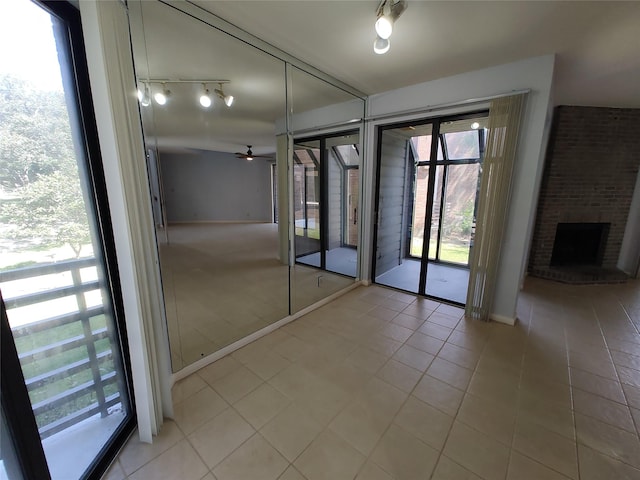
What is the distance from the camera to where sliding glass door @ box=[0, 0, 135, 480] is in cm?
96

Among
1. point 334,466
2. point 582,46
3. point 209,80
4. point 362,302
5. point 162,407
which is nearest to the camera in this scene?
point 334,466

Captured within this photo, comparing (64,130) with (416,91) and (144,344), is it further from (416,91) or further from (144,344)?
(416,91)

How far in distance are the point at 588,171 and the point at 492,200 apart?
282cm

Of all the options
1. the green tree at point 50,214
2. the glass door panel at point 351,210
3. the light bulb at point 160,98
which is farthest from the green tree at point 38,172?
the glass door panel at point 351,210

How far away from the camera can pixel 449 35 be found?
6.59 ft

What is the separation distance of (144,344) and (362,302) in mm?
2426

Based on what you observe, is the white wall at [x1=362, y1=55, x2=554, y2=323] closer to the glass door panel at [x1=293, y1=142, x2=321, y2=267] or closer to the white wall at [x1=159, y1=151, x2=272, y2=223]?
the glass door panel at [x1=293, y1=142, x2=321, y2=267]

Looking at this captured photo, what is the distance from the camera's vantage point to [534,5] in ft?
5.42

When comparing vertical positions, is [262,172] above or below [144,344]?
above

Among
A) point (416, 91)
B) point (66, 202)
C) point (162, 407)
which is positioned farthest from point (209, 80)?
point (162, 407)

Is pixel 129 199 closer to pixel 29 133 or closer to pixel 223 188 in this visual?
pixel 29 133

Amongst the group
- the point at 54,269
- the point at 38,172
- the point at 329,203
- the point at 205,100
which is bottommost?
the point at 54,269

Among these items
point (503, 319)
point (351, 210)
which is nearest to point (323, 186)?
point (351, 210)

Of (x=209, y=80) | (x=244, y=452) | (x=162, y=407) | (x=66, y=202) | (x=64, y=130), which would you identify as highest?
(x=209, y=80)
